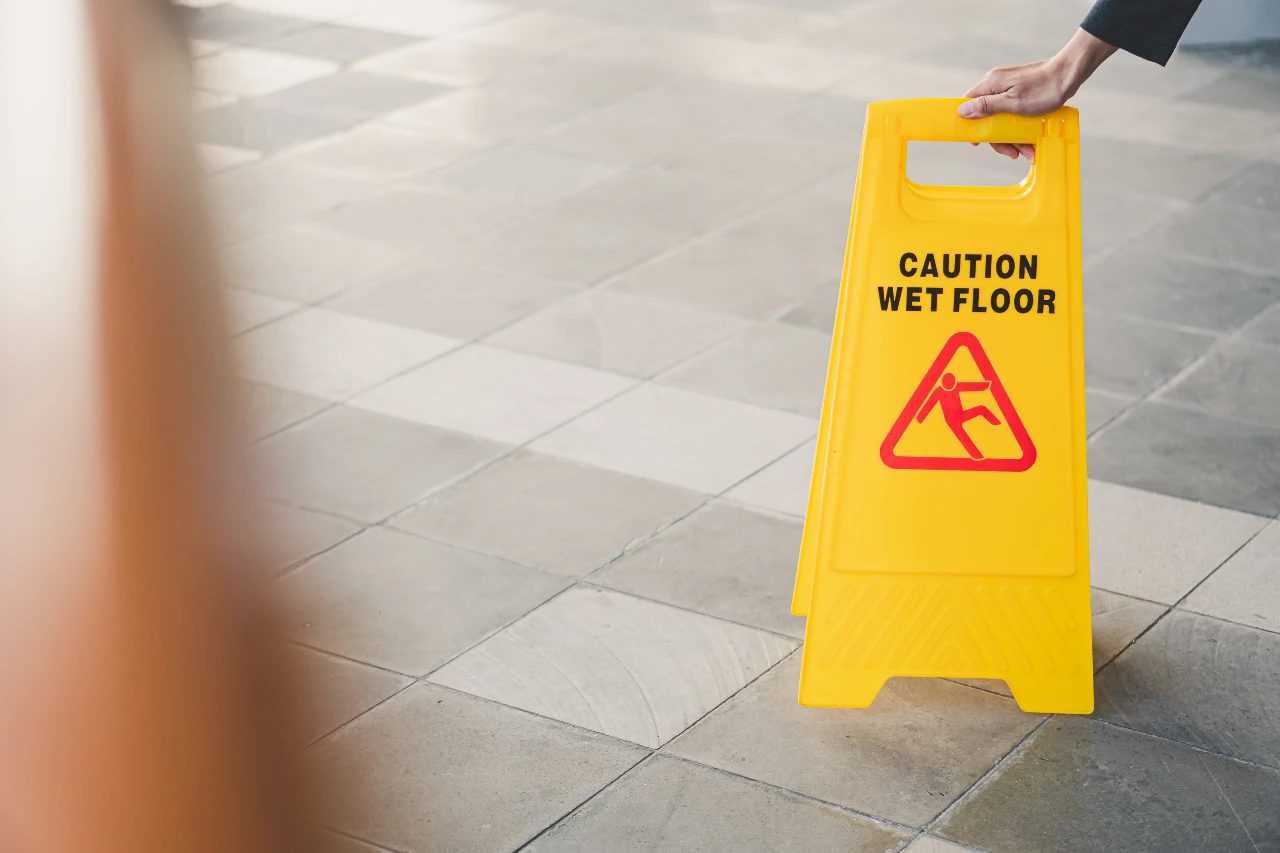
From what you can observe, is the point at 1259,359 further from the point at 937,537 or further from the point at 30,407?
the point at 30,407

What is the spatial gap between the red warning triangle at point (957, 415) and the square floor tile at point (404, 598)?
1050 millimetres

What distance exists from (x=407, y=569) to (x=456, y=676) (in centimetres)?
52

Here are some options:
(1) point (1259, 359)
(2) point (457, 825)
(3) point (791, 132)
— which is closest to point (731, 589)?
(2) point (457, 825)

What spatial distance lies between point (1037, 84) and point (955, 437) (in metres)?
0.72

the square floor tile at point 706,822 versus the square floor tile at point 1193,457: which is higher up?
the square floor tile at point 706,822

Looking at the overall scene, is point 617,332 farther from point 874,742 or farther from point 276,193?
point 874,742

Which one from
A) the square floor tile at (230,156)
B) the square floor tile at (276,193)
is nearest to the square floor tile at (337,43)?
the square floor tile at (230,156)

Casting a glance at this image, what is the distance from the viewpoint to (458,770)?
300 centimetres

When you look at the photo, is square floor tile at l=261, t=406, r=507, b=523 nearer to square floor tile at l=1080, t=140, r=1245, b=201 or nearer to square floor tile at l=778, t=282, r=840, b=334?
square floor tile at l=778, t=282, r=840, b=334

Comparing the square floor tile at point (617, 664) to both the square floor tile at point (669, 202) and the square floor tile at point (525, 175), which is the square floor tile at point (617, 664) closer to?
the square floor tile at point (669, 202)

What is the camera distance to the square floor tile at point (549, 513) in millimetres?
3863

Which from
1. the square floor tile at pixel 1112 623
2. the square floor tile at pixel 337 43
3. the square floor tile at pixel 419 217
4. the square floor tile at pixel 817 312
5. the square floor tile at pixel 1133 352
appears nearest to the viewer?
the square floor tile at pixel 1112 623

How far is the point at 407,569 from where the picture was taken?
12.4 feet

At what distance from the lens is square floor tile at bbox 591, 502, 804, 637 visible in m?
3.59
